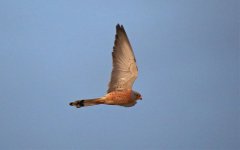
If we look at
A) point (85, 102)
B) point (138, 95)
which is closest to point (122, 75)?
point (138, 95)

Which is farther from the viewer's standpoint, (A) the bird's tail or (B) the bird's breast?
(B) the bird's breast

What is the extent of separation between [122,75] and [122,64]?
20cm

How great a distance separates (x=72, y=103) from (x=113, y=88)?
853 millimetres

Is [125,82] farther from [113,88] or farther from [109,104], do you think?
[109,104]

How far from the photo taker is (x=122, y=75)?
6141 mm

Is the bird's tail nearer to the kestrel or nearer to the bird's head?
the kestrel

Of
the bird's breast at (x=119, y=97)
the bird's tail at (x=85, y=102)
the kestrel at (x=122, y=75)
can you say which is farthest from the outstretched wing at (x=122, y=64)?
the bird's tail at (x=85, y=102)

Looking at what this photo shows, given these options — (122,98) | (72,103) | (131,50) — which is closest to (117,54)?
(131,50)

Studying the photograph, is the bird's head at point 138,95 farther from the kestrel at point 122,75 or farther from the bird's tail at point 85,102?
the bird's tail at point 85,102

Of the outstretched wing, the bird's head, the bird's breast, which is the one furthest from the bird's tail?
the bird's head

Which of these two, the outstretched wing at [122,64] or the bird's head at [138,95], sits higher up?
the outstretched wing at [122,64]

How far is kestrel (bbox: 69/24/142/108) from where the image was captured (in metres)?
5.62

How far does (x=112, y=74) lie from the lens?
602 centimetres

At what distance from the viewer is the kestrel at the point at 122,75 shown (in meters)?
5.62
